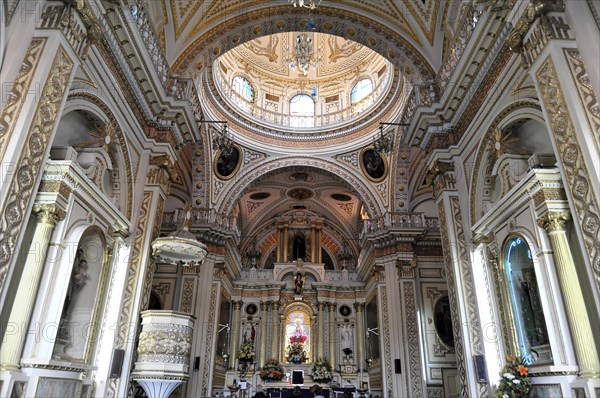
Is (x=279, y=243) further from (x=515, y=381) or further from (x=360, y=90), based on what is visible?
(x=515, y=381)

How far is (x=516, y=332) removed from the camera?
6.48 metres

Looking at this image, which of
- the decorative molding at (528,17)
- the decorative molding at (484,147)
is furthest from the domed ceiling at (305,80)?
the decorative molding at (528,17)

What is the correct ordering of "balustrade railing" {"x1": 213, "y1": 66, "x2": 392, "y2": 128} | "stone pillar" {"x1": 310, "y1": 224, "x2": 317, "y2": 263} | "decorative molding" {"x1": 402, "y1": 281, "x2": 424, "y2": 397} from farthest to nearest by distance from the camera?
"stone pillar" {"x1": 310, "y1": 224, "x2": 317, "y2": 263} → "balustrade railing" {"x1": 213, "y1": 66, "x2": 392, "y2": 128} → "decorative molding" {"x1": 402, "y1": 281, "x2": 424, "y2": 397}

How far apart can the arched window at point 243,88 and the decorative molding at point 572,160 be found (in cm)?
1320

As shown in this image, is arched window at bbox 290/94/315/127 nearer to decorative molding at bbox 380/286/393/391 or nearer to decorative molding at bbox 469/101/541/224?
decorative molding at bbox 380/286/393/391

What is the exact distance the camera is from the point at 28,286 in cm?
509

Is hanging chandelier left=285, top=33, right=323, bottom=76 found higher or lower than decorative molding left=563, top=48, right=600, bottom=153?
higher

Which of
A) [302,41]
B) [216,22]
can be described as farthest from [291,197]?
[216,22]

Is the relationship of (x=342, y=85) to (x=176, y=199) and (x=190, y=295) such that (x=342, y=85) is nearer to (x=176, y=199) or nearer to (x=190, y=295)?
(x=176, y=199)

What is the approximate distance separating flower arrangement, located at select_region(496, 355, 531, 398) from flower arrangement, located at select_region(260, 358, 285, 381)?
10795 mm

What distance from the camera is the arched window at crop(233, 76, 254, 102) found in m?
17.1

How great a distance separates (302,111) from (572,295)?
14.4 m

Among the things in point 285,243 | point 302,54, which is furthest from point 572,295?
point 285,243

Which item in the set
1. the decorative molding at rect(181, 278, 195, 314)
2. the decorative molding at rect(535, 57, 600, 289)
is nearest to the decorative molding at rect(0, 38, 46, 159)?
the decorative molding at rect(535, 57, 600, 289)
